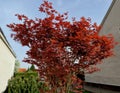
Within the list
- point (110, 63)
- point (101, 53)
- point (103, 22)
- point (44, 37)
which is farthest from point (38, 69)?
point (103, 22)

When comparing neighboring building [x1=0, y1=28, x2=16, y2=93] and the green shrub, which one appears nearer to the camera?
neighboring building [x1=0, y1=28, x2=16, y2=93]

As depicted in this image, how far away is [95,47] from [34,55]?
7.61ft

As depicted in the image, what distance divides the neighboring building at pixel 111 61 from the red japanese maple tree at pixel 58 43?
22.4 feet

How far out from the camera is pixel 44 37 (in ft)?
→ 24.2

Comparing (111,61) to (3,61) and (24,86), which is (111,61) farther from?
(3,61)

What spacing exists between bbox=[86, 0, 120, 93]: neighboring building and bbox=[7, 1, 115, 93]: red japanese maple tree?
683 cm

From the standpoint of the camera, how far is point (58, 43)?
7305 mm

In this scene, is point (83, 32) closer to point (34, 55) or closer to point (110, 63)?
point (34, 55)

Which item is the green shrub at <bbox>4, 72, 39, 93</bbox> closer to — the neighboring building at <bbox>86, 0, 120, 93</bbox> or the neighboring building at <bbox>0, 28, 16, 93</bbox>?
the neighboring building at <bbox>0, 28, 16, 93</bbox>

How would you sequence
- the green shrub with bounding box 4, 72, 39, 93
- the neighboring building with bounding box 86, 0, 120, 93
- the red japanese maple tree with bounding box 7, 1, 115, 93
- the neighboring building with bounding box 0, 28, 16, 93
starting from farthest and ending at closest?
the neighboring building with bounding box 86, 0, 120, 93 → the green shrub with bounding box 4, 72, 39, 93 → the neighboring building with bounding box 0, 28, 16, 93 → the red japanese maple tree with bounding box 7, 1, 115, 93

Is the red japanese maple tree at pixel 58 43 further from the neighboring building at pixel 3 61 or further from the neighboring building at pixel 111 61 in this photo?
the neighboring building at pixel 111 61

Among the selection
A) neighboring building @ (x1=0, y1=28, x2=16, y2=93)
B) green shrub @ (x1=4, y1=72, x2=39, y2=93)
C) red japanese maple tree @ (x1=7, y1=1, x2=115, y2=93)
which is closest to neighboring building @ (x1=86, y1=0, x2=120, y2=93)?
green shrub @ (x1=4, y1=72, x2=39, y2=93)

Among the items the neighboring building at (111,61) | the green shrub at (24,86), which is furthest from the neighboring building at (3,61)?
the neighboring building at (111,61)

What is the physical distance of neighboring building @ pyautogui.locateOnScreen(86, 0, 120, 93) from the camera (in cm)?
1435
